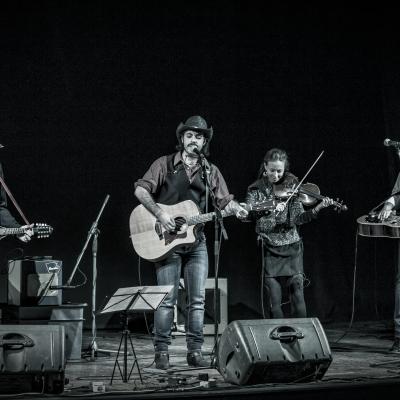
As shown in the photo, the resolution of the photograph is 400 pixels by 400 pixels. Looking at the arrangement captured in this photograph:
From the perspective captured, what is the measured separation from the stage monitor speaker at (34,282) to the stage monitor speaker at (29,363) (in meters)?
1.96

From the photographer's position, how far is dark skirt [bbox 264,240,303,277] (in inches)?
230

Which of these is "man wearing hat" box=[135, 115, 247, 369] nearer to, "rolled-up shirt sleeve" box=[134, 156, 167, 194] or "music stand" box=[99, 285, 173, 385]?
"rolled-up shirt sleeve" box=[134, 156, 167, 194]

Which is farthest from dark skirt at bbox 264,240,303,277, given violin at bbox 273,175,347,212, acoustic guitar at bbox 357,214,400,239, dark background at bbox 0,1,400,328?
dark background at bbox 0,1,400,328

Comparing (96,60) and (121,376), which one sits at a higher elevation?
(96,60)

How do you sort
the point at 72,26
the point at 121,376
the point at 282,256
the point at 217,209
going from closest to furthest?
the point at 121,376
the point at 217,209
the point at 282,256
the point at 72,26

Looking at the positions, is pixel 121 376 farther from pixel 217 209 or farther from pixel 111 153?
pixel 111 153

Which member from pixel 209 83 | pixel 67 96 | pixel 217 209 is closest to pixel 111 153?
pixel 67 96

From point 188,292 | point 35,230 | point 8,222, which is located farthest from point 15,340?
point 8,222

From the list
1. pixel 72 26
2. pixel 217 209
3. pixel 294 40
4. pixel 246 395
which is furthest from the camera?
pixel 294 40

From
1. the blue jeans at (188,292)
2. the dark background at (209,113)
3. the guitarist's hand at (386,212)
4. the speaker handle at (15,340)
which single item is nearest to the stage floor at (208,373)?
the blue jeans at (188,292)

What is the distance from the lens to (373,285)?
8828 millimetres

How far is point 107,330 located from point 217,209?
3.35 m

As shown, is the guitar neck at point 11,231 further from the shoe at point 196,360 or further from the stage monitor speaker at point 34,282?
the shoe at point 196,360

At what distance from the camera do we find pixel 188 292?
550 cm
